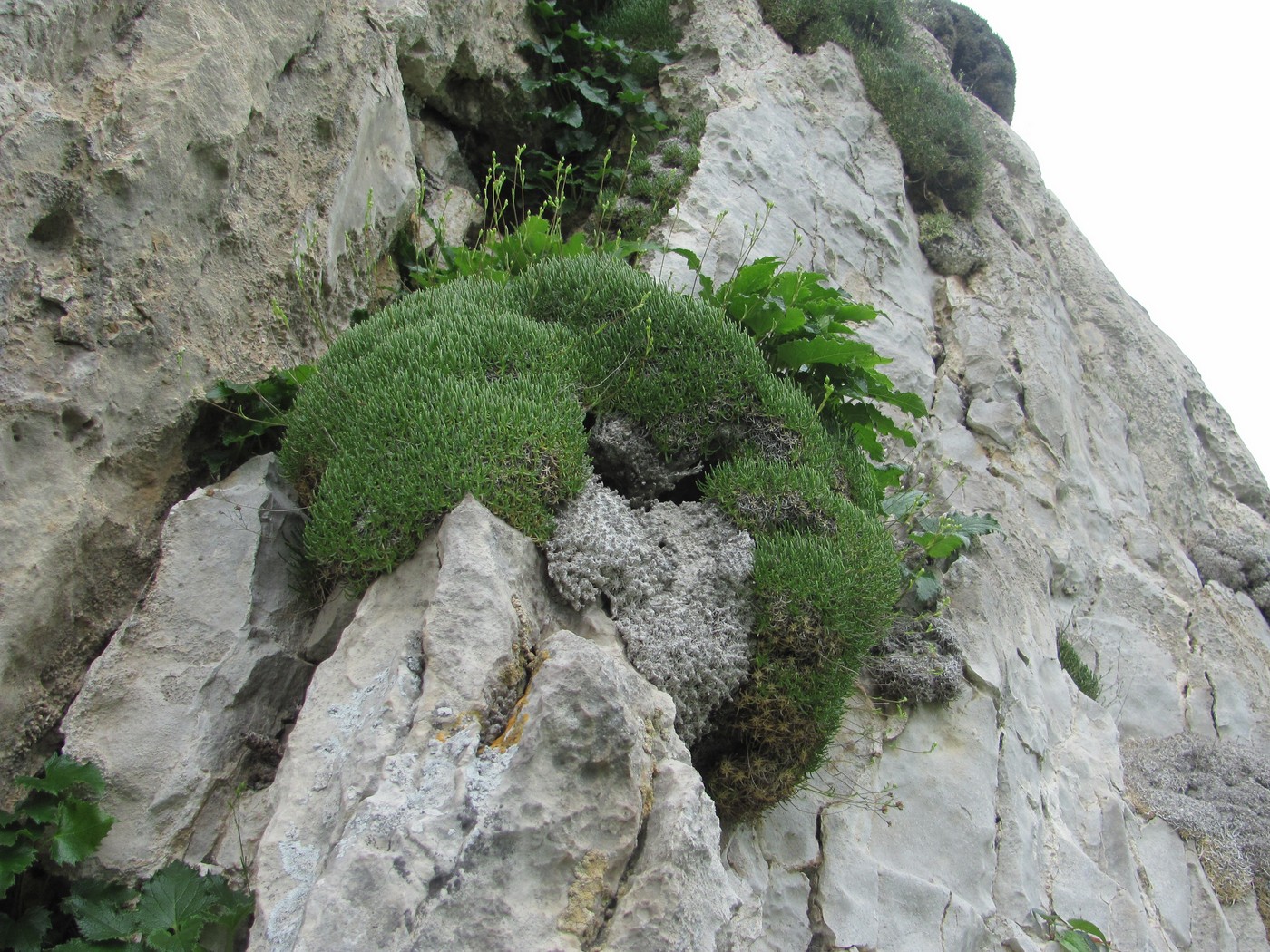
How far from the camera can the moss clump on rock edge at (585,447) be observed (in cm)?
409

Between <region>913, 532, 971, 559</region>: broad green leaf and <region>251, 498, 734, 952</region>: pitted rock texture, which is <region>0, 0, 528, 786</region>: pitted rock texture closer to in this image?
<region>251, 498, 734, 952</region>: pitted rock texture

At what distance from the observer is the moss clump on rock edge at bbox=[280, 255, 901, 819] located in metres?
4.09

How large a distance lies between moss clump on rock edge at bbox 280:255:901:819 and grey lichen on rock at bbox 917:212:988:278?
6.74 m

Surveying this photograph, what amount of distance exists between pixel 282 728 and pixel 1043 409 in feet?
28.9

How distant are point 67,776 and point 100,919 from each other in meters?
0.64

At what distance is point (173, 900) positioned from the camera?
130 inches

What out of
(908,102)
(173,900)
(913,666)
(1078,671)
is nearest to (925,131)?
(908,102)

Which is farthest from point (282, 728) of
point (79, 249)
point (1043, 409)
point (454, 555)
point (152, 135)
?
point (1043, 409)

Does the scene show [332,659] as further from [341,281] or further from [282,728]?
[341,281]

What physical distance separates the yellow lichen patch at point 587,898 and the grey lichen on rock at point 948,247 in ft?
32.6

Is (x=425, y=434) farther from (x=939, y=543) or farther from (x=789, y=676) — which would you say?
(x=939, y=543)

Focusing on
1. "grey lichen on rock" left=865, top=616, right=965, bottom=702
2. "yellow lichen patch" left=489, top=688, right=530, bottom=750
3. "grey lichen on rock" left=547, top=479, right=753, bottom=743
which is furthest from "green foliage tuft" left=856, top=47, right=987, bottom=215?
"yellow lichen patch" left=489, top=688, right=530, bottom=750

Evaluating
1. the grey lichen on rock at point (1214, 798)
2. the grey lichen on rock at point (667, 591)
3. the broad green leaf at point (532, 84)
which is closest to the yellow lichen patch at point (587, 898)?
the grey lichen on rock at point (667, 591)

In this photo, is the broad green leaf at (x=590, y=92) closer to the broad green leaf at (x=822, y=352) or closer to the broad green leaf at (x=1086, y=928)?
the broad green leaf at (x=822, y=352)
